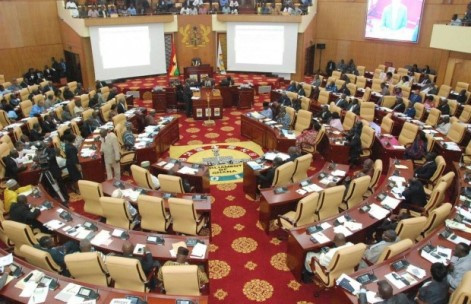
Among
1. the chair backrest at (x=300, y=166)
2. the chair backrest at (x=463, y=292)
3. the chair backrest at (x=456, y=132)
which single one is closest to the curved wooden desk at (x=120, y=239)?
the chair backrest at (x=300, y=166)

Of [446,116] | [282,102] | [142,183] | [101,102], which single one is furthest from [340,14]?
[142,183]

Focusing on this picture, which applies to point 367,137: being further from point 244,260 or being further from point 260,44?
point 260,44

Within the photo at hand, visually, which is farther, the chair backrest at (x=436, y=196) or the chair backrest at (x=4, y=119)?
the chair backrest at (x=4, y=119)

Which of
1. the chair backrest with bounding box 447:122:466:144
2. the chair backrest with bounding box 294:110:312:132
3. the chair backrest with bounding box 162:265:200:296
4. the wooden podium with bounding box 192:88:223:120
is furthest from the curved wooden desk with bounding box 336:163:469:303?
the wooden podium with bounding box 192:88:223:120

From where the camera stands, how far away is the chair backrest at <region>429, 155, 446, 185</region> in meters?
8.18

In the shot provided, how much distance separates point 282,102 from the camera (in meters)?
13.3

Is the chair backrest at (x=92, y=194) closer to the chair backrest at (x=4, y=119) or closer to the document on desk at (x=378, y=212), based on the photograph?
the document on desk at (x=378, y=212)

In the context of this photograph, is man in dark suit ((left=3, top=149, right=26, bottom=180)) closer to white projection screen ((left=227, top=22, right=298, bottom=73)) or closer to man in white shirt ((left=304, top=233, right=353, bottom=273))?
man in white shirt ((left=304, top=233, right=353, bottom=273))

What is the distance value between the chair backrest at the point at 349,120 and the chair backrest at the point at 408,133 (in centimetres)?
135

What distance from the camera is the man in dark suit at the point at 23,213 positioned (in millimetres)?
6605

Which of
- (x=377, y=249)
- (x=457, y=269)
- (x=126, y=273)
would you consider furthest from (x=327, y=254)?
(x=126, y=273)

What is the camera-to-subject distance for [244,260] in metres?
6.92

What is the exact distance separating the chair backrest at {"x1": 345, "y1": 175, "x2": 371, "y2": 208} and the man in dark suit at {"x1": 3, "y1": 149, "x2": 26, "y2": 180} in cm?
A: 700

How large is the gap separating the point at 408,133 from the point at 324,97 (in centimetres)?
404
